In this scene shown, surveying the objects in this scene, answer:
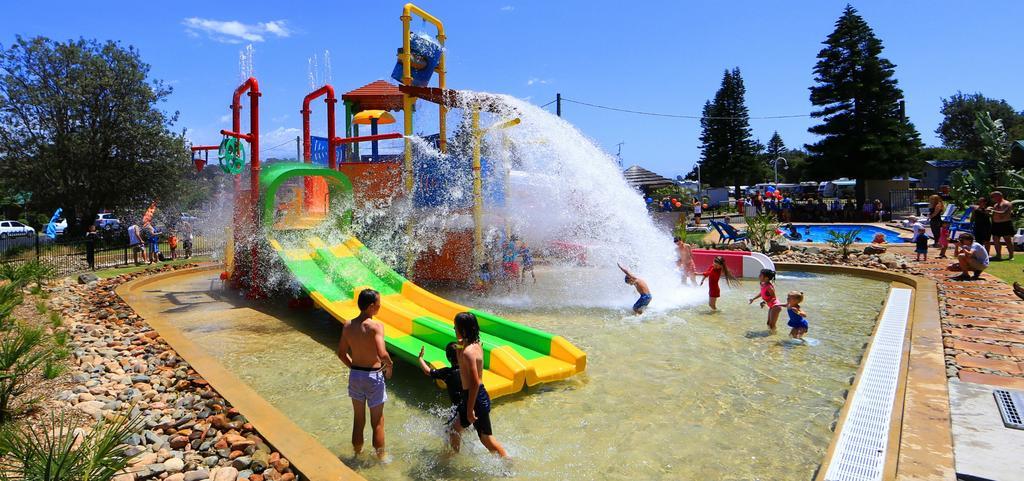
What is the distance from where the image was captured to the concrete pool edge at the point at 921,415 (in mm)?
3700

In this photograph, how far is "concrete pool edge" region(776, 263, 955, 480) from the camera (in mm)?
3700

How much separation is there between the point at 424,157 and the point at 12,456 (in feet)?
29.3

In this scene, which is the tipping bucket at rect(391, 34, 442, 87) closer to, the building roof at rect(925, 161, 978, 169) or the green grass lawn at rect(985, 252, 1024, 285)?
the green grass lawn at rect(985, 252, 1024, 285)

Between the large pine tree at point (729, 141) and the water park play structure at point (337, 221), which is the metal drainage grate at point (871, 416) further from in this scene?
the large pine tree at point (729, 141)

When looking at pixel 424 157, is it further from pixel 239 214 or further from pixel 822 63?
pixel 822 63

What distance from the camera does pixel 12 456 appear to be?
364 cm

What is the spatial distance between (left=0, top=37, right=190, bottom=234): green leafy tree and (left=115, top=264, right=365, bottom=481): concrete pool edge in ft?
79.7

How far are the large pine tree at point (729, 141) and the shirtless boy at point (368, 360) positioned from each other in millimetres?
50575

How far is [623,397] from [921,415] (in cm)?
239

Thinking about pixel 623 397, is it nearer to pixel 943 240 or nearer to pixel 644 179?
pixel 943 240

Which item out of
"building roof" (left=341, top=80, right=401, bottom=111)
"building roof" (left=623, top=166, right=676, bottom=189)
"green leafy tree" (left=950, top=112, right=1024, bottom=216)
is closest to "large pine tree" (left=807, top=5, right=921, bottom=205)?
"green leafy tree" (left=950, top=112, right=1024, bottom=216)

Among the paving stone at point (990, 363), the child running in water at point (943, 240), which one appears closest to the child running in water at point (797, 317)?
the paving stone at point (990, 363)

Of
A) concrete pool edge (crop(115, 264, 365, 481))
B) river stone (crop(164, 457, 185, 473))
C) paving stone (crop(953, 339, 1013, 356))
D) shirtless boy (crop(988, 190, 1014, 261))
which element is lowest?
river stone (crop(164, 457, 185, 473))

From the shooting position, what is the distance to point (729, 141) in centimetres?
5153
